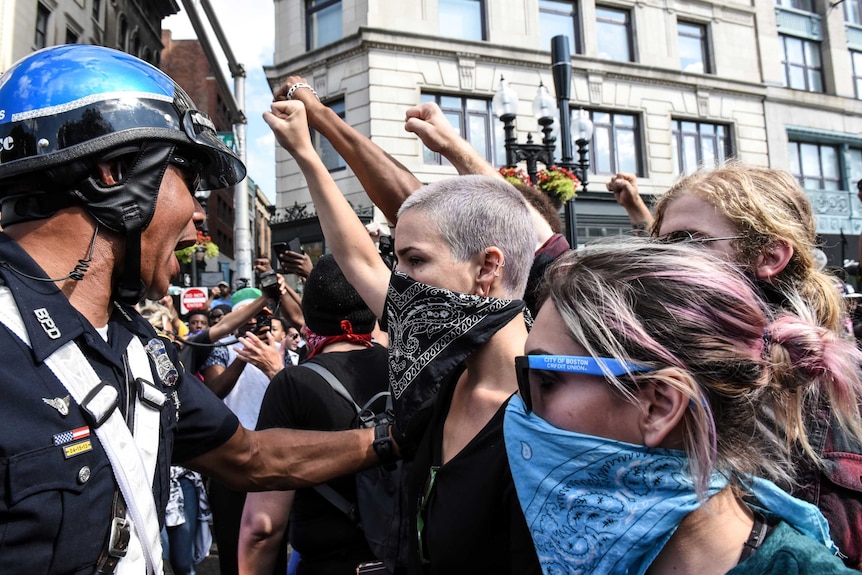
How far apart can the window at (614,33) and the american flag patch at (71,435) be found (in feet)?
68.3

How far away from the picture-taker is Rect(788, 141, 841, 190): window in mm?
22625

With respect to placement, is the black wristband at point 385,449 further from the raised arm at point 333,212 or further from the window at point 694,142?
the window at point 694,142

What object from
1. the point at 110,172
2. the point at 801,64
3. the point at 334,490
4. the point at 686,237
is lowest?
the point at 334,490

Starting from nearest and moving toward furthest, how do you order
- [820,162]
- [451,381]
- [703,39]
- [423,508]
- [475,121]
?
[423,508] → [451,381] → [475,121] → [703,39] → [820,162]

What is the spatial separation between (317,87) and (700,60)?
1318 cm

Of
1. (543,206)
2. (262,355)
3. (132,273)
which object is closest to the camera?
(132,273)

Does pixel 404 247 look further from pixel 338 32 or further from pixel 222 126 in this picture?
pixel 222 126

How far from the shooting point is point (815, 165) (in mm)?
23188

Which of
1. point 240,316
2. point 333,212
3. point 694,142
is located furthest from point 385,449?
point 694,142

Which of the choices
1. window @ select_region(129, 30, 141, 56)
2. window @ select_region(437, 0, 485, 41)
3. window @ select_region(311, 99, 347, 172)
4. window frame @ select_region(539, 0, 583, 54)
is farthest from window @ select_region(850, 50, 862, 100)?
window @ select_region(129, 30, 141, 56)

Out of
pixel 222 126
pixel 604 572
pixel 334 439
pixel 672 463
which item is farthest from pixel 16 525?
pixel 222 126

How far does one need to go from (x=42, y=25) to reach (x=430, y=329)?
25.7 metres

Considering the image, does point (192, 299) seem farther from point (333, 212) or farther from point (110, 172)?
point (110, 172)

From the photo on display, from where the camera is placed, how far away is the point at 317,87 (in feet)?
58.7
